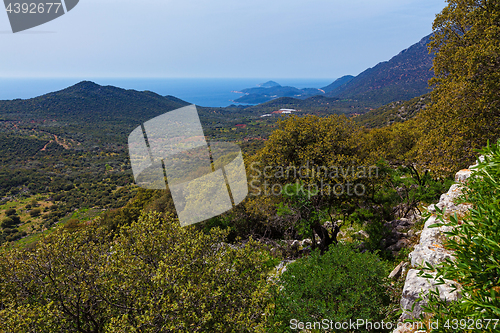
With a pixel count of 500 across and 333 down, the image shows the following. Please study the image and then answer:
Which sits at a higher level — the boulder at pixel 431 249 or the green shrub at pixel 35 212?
the boulder at pixel 431 249

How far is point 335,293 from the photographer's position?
6219 millimetres

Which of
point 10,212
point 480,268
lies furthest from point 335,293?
point 10,212

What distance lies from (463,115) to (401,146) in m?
12.1

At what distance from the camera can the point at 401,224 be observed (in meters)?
13.1

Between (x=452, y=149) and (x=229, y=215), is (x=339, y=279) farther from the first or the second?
(x=229, y=215)

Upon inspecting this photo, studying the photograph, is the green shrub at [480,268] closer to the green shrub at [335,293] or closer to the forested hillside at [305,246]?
the forested hillside at [305,246]

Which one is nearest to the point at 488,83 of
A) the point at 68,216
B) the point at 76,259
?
the point at 76,259

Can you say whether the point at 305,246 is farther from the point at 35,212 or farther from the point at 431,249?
the point at 35,212

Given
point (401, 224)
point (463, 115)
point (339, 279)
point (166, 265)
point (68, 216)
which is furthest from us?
point (68, 216)

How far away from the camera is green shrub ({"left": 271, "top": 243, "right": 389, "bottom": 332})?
569 centimetres

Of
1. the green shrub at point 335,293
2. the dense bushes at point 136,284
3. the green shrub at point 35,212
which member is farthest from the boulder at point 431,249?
the green shrub at point 35,212

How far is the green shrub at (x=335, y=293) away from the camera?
5.69 meters

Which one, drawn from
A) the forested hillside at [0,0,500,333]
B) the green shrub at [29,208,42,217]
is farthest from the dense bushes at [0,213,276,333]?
the green shrub at [29,208,42,217]

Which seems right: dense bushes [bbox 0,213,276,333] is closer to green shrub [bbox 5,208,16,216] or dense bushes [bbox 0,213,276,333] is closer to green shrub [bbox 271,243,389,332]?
green shrub [bbox 271,243,389,332]
